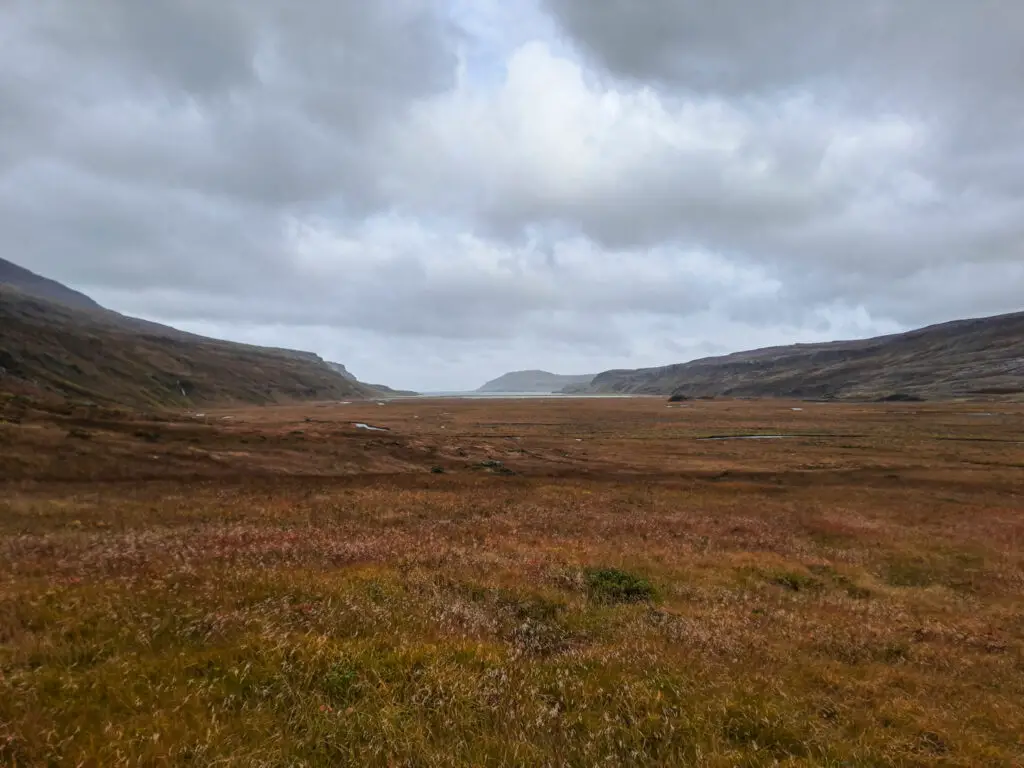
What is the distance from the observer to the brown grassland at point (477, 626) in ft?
21.0

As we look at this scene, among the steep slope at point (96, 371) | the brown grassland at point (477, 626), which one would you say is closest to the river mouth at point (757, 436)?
the brown grassland at point (477, 626)

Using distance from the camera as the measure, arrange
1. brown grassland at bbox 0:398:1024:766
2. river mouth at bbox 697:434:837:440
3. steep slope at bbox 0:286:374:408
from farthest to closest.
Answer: steep slope at bbox 0:286:374:408 < river mouth at bbox 697:434:837:440 < brown grassland at bbox 0:398:1024:766

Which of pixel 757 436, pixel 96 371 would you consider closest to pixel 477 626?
pixel 757 436

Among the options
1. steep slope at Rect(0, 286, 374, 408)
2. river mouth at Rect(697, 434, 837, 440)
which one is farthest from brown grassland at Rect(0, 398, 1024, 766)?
steep slope at Rect(0, 286, 374, 408)

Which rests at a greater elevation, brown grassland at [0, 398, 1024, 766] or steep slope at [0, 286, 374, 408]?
steep slope at [0, 286, 374, 408]

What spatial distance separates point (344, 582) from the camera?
12.3 m

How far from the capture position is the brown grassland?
641 centimetres

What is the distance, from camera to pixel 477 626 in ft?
34.4

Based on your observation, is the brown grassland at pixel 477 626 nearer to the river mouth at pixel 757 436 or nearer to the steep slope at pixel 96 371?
the river mouth at pixel 757 436

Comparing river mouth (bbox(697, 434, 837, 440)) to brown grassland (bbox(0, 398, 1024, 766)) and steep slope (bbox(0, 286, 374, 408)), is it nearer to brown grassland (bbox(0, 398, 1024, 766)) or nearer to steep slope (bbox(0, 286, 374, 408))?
brown grassland (bbox(0, 398, 1024, 766))

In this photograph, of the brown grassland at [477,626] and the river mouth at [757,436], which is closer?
the brown grassland at [477,626]

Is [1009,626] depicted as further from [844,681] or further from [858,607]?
[844,681]

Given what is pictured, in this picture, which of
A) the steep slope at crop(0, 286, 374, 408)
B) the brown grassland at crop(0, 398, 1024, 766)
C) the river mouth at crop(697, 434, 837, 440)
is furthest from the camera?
the steep slope at crop(0, 286, 374, 408)

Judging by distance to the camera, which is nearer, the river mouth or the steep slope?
the river mouth
